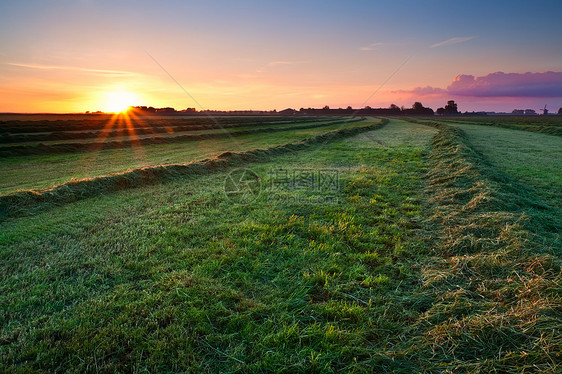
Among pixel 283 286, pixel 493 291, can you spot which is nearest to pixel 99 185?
pixel 283 286

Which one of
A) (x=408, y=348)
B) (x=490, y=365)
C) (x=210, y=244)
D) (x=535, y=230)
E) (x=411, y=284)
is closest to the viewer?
(x=490, y=365)

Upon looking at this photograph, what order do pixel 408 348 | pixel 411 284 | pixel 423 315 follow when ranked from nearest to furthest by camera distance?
pixel 408 348 → pixel 423 315 → pixel 411 284

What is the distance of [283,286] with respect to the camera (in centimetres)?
325

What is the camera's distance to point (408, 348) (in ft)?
7.81

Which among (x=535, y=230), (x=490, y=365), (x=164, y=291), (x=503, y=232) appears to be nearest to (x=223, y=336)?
(x=164, y=291)

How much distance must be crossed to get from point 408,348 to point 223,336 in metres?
1.68

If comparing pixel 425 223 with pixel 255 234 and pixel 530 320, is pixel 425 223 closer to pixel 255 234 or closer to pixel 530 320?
pixel 530 320

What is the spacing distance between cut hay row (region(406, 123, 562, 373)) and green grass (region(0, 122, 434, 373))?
0.86 ft

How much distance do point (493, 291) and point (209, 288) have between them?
3.22 m

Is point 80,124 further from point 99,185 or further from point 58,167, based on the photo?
point 99,185

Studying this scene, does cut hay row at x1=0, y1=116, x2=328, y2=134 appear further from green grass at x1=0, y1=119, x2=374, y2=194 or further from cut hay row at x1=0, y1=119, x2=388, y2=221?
cut hay row at x1=0, y1=119, x2=388, y2=221

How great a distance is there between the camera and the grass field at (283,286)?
2.29 metres

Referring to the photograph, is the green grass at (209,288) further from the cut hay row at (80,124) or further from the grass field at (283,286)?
the cut hay row at (80,124)

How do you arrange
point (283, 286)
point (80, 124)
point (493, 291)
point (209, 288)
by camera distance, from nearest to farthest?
point (493, 291), point (209, 288), point (283, 286), point (80, 124)
